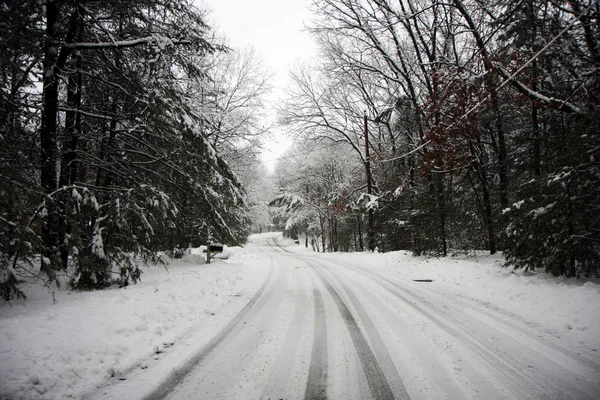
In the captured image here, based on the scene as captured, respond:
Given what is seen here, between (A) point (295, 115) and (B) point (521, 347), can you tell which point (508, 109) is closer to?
(B) point (521, 347)

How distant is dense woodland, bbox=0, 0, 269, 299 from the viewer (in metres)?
4.35

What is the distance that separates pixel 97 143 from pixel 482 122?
12.2 metres

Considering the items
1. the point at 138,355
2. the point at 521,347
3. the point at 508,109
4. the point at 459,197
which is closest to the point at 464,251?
the point at 459,197

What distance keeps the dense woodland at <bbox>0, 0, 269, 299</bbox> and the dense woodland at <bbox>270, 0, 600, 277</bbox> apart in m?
5.96

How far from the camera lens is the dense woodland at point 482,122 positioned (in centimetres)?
534

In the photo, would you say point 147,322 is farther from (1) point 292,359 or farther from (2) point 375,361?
(2) point 375,361

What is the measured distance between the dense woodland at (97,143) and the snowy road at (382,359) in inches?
132

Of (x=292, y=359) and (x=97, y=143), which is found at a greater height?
(x=97, y=143)

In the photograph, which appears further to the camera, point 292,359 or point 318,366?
point 292,359

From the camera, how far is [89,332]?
11.8 feet

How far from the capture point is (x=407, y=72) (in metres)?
13.8

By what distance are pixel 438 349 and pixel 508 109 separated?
9.34 metres

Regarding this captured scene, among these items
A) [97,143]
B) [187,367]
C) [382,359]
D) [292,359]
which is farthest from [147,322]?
[97,143]

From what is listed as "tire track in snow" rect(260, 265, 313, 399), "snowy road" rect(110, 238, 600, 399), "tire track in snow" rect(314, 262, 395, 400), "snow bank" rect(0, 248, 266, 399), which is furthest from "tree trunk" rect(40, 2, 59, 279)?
"tire track in snow" rect(314, 262, 395, 400)
